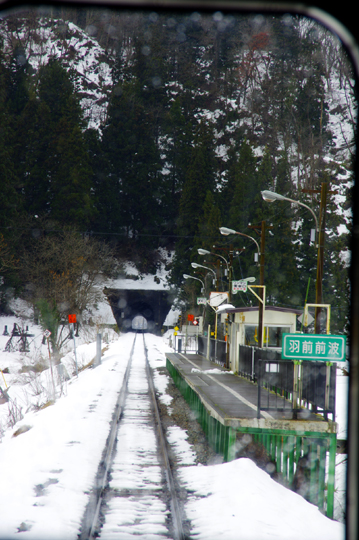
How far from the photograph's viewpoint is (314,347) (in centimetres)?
933

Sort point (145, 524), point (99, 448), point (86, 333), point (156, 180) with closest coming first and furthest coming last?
point (145, 524), point (99, 448), point (86, 333), point (156, 180)

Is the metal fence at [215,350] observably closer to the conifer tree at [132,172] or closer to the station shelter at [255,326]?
the station shelter at [255,326]

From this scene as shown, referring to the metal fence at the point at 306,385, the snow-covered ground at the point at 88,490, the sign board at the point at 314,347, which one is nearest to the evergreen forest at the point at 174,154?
the metal fence at the point at 306,385

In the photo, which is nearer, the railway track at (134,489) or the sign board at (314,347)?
the railway track at (134,489)

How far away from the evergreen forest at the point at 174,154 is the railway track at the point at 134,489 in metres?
29.1

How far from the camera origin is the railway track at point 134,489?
6848 mm

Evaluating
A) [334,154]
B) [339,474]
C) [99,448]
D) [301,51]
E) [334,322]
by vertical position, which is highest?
[301,51]

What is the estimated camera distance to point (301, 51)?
303 feet

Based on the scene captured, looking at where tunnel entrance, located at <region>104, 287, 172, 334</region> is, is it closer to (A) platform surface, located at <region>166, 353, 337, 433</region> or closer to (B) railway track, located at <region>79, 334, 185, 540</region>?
(A) platform surface, located at <region>166, 353, 337, 433</region>

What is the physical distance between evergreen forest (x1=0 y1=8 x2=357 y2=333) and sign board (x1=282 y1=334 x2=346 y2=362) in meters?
31.4

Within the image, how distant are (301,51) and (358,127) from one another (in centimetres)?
9988

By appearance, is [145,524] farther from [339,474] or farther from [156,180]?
[156,180]

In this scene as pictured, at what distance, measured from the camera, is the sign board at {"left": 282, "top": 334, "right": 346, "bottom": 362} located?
923cm

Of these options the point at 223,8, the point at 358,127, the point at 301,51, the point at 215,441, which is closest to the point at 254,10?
the point at 223,8
